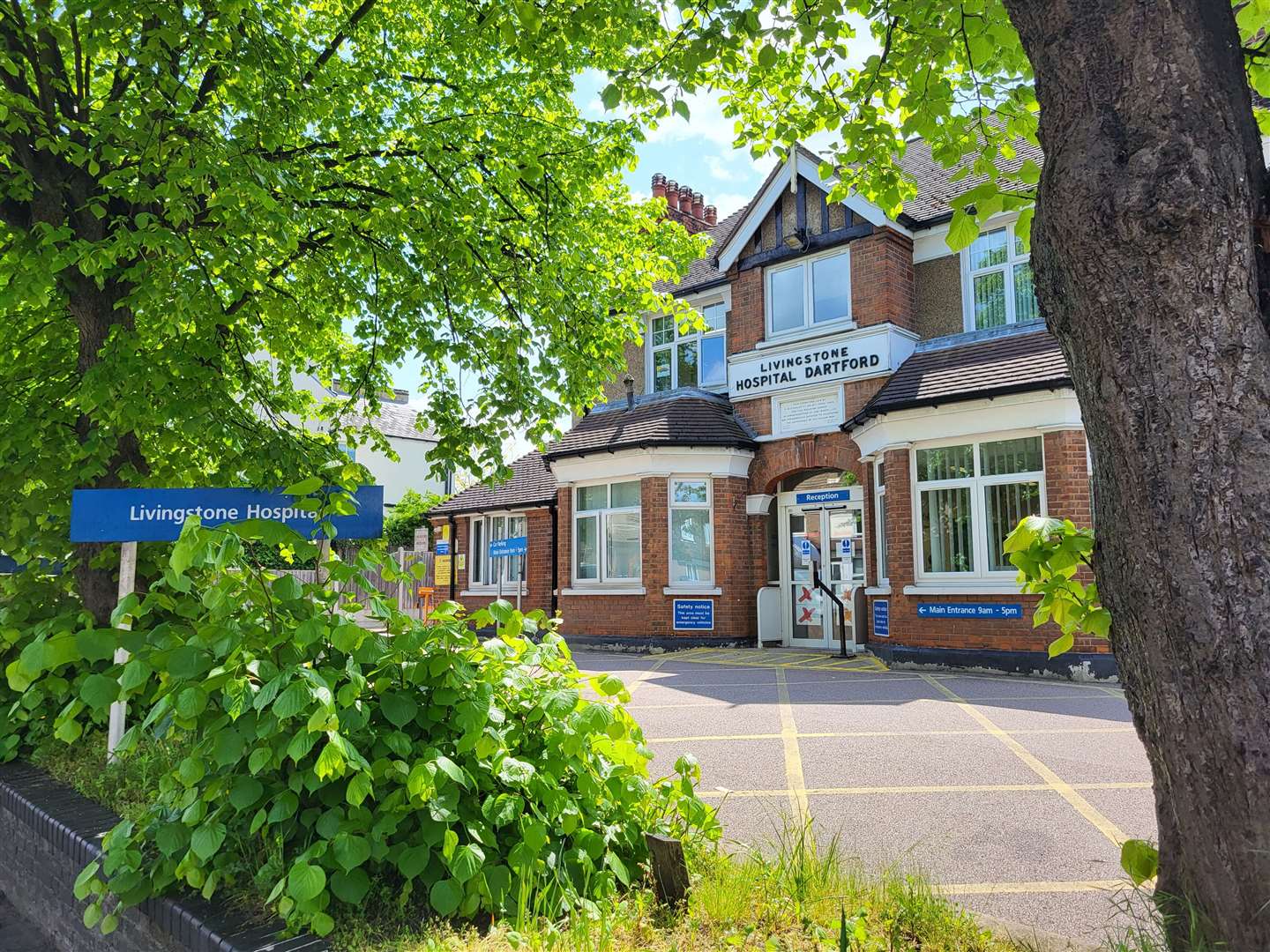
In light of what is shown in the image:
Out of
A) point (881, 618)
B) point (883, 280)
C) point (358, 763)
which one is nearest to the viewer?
point (358, 763)

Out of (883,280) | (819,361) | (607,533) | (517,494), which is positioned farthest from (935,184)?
(517,494)

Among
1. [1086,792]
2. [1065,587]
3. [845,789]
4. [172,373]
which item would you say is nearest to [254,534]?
[1065,587]

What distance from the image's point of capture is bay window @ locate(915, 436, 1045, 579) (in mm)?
11211

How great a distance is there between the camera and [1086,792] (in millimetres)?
5387

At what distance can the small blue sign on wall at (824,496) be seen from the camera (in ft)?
46.7

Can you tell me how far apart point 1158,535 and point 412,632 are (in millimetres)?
2342

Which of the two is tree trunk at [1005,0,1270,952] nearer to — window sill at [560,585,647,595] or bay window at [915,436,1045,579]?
bay window at [915,436,1045,579]

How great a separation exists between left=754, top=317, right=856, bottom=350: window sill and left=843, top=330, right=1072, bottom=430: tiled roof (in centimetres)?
119

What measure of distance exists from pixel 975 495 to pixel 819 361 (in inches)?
147

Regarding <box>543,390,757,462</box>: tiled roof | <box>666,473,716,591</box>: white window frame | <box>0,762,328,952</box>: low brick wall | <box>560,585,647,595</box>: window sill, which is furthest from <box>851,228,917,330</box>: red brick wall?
<box>0,762,328,952</box>: low brick wall

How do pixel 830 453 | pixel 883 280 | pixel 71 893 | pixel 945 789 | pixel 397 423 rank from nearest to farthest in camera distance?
pixel 71 893, pixel 945 789, pixel 883 280, pixel 830 453, pixel 397 423

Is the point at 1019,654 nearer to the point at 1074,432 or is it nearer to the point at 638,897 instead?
the point at 1074,432

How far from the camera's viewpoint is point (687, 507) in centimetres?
1516

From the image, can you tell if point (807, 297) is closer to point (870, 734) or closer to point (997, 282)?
point (997, 282)
